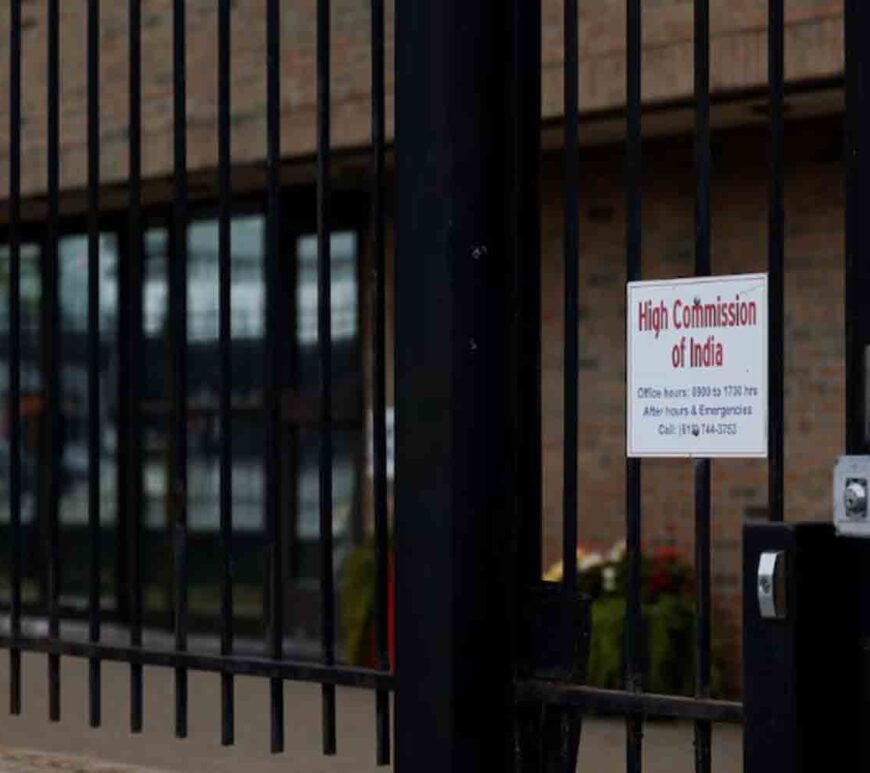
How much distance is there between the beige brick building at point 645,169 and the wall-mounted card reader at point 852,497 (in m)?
6.03

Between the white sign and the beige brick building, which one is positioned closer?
the white sign

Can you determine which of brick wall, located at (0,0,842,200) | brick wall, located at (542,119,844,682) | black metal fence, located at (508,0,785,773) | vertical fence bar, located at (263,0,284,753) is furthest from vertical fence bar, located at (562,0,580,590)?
brick wall, located at (542,119,844,682)

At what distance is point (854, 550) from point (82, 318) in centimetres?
1176

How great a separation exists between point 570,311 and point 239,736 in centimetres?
624

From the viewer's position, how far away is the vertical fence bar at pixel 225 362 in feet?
19.1

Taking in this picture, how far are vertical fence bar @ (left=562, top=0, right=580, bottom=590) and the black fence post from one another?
195mm

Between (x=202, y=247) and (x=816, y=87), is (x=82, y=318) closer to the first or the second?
(x=202, y=247)

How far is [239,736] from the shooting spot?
1094cm

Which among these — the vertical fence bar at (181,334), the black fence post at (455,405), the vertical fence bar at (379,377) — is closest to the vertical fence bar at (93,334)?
the vertical fence bar at (181,334)

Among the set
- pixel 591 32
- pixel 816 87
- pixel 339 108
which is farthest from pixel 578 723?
pixel 339 108

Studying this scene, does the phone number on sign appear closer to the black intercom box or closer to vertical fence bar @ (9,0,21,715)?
the black intercom box

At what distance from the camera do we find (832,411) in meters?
11.4

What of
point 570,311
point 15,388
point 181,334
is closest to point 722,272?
point 15,388

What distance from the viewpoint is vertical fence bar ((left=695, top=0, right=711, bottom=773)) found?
4809 millimetres
